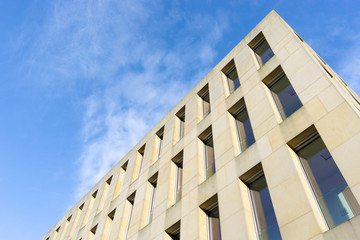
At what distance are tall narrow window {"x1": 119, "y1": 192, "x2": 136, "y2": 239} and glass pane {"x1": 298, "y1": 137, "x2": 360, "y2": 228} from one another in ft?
41.0

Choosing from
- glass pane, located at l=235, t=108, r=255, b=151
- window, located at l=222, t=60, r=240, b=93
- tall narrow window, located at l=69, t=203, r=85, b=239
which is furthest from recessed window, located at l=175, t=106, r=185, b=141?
tall narrow window, located at l=69, t=203, r=85, b=239

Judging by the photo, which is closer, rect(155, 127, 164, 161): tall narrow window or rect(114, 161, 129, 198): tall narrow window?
rect(155, 127, 164, 161): tall narrow window

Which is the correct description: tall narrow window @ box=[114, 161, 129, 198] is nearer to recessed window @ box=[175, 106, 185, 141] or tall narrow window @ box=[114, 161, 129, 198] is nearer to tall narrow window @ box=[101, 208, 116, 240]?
tall narrow window @ box=[101, 208, 116, 240]

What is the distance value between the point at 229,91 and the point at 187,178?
246 inches

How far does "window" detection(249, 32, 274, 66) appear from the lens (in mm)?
17270

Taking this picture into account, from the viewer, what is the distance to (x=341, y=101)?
10.3 meters

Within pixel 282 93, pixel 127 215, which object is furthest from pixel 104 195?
pixel 282 93

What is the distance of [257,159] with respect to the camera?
12000mm

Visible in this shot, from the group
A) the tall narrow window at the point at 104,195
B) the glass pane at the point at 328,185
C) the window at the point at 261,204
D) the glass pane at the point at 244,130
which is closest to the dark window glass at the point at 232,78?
the glass pane at the point at 244,130

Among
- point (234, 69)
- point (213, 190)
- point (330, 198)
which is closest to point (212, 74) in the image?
point (234, 69)

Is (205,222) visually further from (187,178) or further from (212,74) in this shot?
(212,74)

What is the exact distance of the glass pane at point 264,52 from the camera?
16808mm

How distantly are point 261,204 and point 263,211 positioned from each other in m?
0.38

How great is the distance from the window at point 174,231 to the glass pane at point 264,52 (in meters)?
10.2
